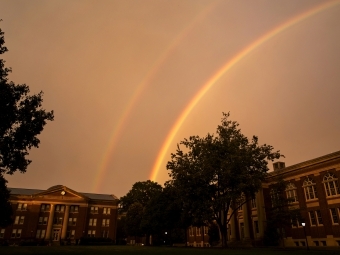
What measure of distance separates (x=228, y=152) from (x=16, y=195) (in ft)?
229

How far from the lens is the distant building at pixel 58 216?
76625mm

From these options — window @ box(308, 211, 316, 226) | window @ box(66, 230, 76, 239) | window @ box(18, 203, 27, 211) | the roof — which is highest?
the roof

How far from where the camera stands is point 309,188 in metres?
43.3

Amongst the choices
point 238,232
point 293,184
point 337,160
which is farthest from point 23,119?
point 238,232

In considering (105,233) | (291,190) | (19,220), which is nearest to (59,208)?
(19,220)

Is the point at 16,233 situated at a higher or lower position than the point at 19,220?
lower

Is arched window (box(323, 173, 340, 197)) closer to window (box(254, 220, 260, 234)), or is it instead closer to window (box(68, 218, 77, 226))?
window (box(254, 220, 260, 234))

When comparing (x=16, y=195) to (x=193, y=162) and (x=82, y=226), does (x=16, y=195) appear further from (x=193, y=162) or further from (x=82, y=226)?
(x=193, y=162)

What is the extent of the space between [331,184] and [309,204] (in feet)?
16.0

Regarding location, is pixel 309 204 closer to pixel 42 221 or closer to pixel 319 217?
pixel 319 217

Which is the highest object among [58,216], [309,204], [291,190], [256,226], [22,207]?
[22,207]

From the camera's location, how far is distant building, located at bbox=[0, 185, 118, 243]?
251 feet

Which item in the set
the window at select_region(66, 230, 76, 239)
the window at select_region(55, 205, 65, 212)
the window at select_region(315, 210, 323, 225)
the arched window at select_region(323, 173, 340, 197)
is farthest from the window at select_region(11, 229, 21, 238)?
the arched window at select_region(323, 173, 340, 197)

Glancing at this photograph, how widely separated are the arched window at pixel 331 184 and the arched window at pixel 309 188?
2.09m
